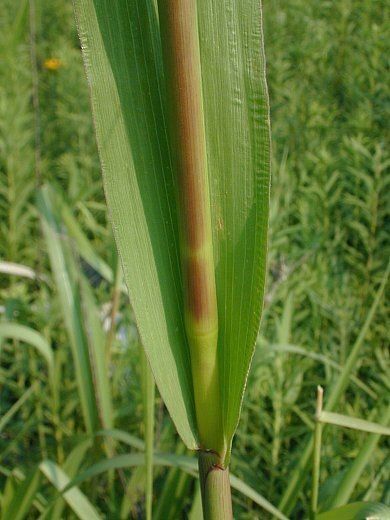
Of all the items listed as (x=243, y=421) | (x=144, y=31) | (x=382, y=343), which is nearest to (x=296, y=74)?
(x=382, y=343)

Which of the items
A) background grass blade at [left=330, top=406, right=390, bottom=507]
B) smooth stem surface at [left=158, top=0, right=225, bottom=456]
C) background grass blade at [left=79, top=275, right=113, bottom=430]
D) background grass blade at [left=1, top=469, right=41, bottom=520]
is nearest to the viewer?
smooth stem surface at [left=158, top=0, right=225, bottom=456]

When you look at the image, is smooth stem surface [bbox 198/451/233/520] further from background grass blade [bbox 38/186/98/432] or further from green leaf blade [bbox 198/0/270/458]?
background grass blade [bbox 38/186/98/432]

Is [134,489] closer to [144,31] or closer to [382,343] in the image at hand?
[382,343]

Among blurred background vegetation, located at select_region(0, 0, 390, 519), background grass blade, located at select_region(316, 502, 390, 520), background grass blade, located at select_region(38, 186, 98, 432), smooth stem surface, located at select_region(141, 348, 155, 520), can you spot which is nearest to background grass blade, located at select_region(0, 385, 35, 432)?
blurred background vegetation, located at select_region(0, 0, 390, 519)

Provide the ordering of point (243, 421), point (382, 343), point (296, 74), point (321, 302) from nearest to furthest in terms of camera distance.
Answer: point (243, 421)
point (321, 302)
point (382, 343)
point (296, 74)

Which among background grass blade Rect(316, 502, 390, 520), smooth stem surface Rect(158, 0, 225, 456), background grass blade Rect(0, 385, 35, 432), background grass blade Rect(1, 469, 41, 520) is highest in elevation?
smooth stem surface Rect(158, 0, 225, 456)

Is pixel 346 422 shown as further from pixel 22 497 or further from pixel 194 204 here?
pixel 22 497
